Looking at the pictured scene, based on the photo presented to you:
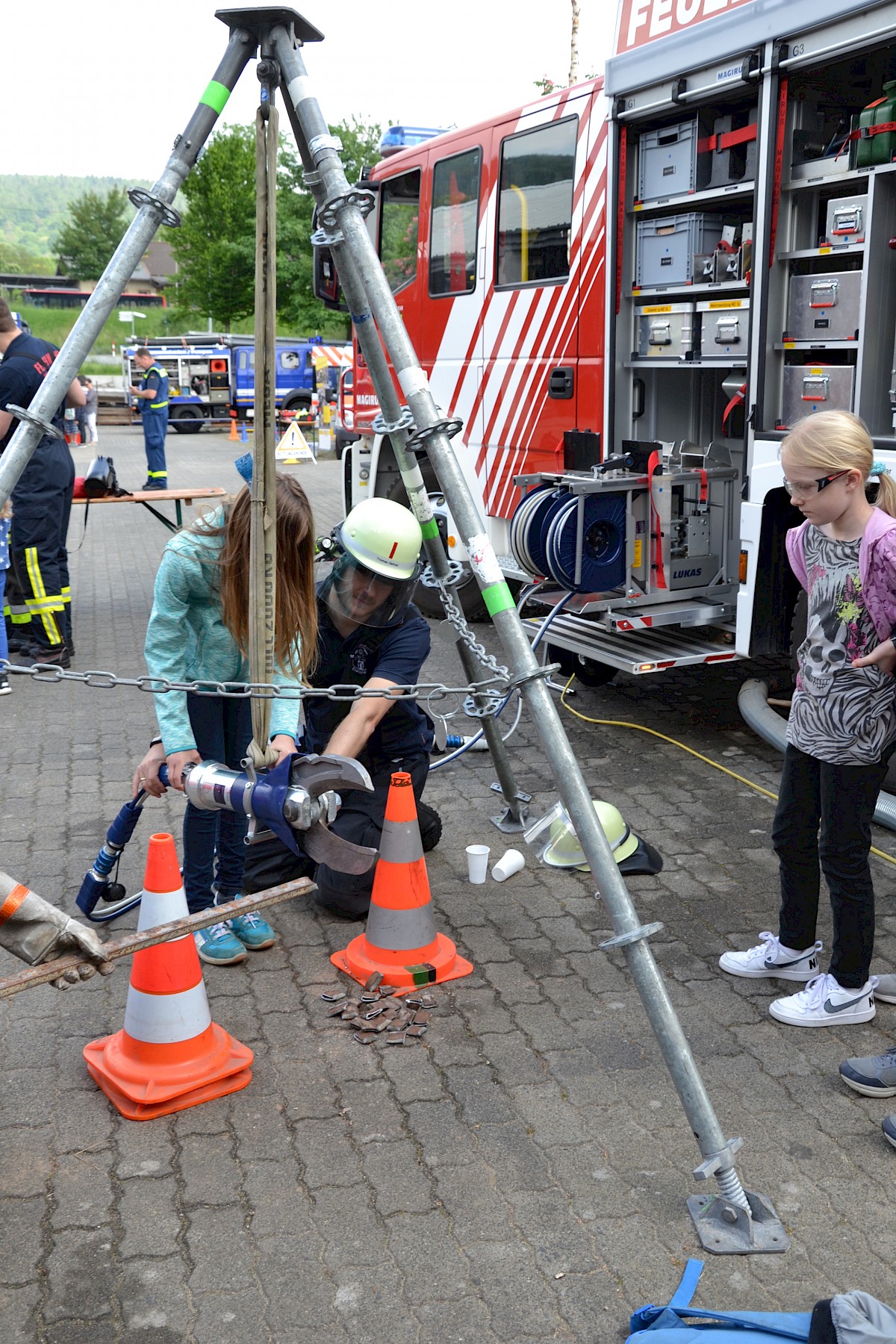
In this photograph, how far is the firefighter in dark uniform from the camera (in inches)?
272

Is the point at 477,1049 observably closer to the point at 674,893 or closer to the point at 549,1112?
the point at 549,1112

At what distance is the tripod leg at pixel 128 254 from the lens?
2.94 metres

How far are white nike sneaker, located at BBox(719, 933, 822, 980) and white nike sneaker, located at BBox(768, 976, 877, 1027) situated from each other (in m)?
0.20

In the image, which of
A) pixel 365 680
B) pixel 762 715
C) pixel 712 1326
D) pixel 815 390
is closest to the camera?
pixel 712 1326

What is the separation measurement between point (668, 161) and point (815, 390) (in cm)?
157

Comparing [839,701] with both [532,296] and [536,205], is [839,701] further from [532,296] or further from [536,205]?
[536,205]

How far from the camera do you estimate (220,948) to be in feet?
12.4

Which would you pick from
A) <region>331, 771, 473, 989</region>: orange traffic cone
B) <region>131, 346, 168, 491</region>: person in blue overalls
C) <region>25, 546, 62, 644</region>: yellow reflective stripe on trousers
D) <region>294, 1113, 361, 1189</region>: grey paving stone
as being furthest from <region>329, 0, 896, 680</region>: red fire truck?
<region>131, 346, 168, 491</region>: person in blue overalls

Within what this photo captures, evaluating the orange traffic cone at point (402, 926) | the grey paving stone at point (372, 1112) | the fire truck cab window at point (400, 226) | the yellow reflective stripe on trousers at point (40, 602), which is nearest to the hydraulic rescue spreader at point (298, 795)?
the grey paving stone at point (372, 1112)

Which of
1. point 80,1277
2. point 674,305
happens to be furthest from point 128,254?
point 674,305

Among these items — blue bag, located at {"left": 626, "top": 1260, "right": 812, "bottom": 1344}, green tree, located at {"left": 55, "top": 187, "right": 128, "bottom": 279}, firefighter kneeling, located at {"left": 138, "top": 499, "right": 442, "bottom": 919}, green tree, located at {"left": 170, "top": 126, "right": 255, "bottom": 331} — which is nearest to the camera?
blue bag, located at {"left": 626, "top": 1260, "right": 812, "bottom": 1344}

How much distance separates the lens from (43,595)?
294 inches

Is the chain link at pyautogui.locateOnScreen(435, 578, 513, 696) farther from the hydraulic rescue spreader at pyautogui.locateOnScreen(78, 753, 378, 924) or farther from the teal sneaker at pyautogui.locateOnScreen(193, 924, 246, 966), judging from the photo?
the teal sneaker at pyautogui.locateOnScreen(193, 924, 246, 966)

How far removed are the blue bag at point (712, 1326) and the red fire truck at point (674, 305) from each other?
3.40m
